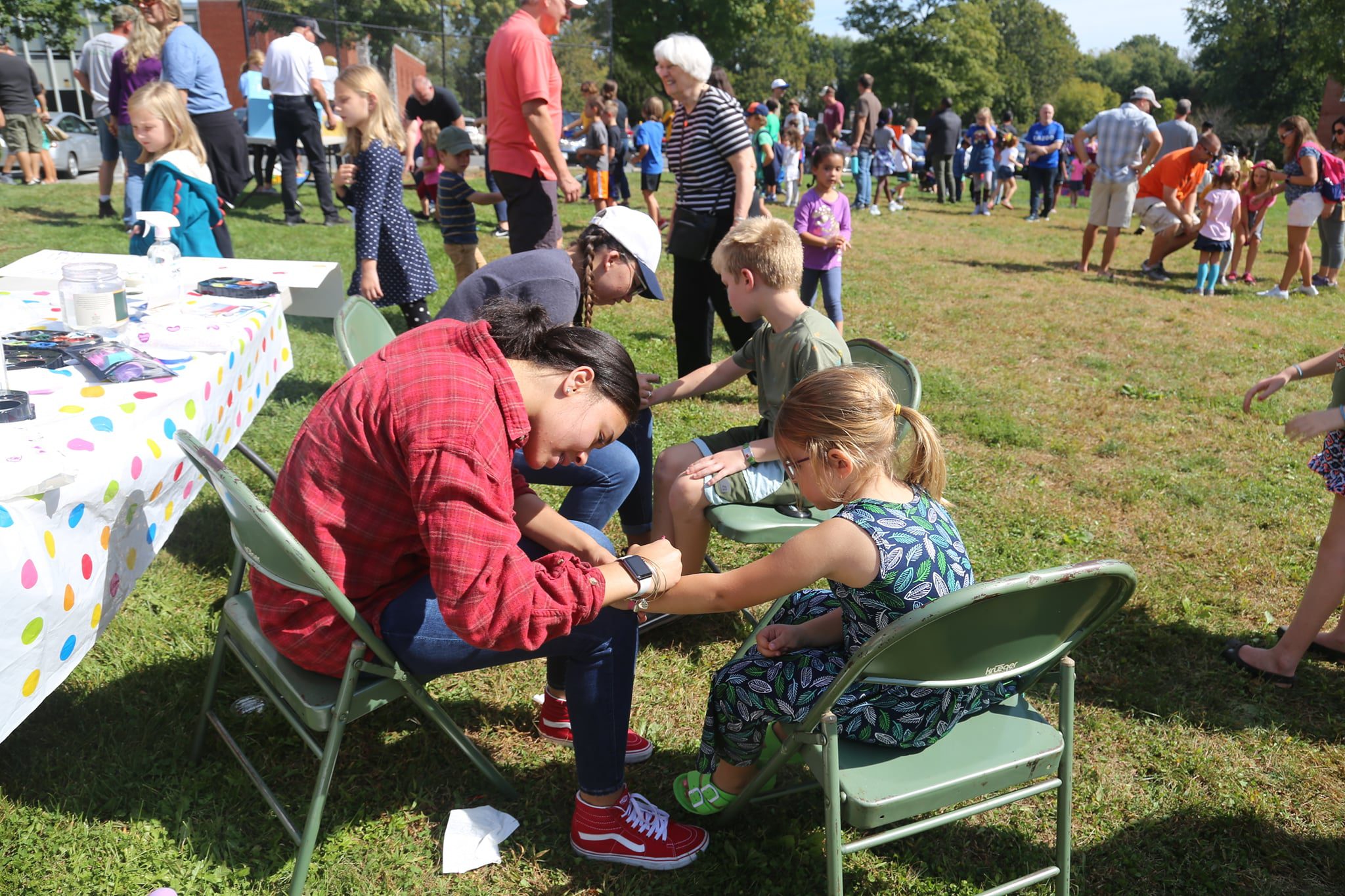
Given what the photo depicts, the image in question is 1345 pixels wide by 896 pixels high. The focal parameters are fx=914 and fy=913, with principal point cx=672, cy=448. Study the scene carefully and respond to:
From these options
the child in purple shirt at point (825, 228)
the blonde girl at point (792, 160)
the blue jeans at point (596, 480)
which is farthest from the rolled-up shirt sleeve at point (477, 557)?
the blonde girl at point (792, 160)

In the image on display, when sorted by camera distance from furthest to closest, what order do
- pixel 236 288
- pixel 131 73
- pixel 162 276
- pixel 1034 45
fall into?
pixel 1034 45, pixel 131 73, pixel 236 288, pixel 162 276

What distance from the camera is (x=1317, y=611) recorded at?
2.89m

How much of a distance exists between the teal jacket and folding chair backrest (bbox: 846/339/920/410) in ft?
10.5

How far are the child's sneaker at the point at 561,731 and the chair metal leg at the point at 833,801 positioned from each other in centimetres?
87

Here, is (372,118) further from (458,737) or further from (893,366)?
(458,737)

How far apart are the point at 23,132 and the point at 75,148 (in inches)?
110

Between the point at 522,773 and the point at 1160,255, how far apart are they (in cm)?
988

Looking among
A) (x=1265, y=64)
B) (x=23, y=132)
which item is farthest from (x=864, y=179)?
(x=1265, y=64)

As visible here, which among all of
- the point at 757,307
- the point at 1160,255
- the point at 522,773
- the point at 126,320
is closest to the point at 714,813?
the point at 522,773

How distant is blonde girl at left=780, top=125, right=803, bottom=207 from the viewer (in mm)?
14102

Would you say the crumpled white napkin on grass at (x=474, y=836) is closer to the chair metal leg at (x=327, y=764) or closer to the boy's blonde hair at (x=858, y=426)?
the chair metal leg at (x=327, y=764)

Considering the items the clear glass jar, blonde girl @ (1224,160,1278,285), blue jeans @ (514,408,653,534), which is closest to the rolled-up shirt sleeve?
blue jeans @ (514,408,653,534)

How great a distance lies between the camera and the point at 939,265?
10.3 metres

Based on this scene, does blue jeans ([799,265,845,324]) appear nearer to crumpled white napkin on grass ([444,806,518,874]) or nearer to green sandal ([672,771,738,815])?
green sandal ([672,771,738,815])
